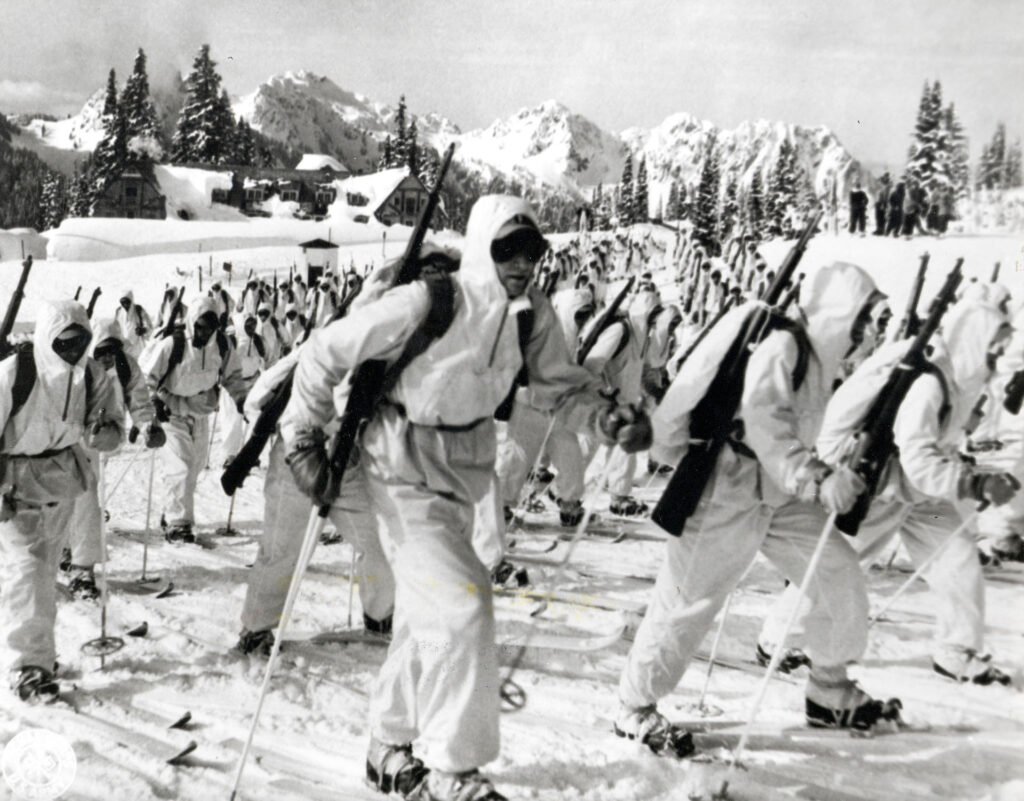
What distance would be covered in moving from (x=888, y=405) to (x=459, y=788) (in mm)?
2188

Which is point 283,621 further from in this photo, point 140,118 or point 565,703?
point 140,118

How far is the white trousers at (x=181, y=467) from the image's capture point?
19.4 ft

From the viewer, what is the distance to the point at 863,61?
3.98m

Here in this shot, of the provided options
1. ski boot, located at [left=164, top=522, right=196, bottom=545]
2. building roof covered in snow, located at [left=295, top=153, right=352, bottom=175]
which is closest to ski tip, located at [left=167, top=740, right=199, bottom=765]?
ski boot, located at [left=164, top=522, right=196, bottom=545]

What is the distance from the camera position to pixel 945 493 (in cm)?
332

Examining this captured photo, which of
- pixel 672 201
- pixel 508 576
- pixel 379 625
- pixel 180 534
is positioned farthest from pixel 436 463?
pixel 672 201

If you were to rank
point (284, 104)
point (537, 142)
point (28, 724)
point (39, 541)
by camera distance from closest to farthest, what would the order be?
point (28, 724) < point (39, 541) < point (537, 142) < point (284, 104)

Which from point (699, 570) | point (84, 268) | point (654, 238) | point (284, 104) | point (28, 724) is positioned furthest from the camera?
point (654, 238)

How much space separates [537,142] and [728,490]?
5.33m

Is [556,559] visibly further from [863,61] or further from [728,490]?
[863,61]

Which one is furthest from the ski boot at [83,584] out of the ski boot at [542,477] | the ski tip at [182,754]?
the ski boot at [542,477]

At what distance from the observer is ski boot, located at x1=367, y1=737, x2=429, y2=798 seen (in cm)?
268

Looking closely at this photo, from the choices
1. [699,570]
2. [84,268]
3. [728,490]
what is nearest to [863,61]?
[728,490]

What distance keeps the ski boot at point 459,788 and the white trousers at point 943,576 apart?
1629 millimetres
